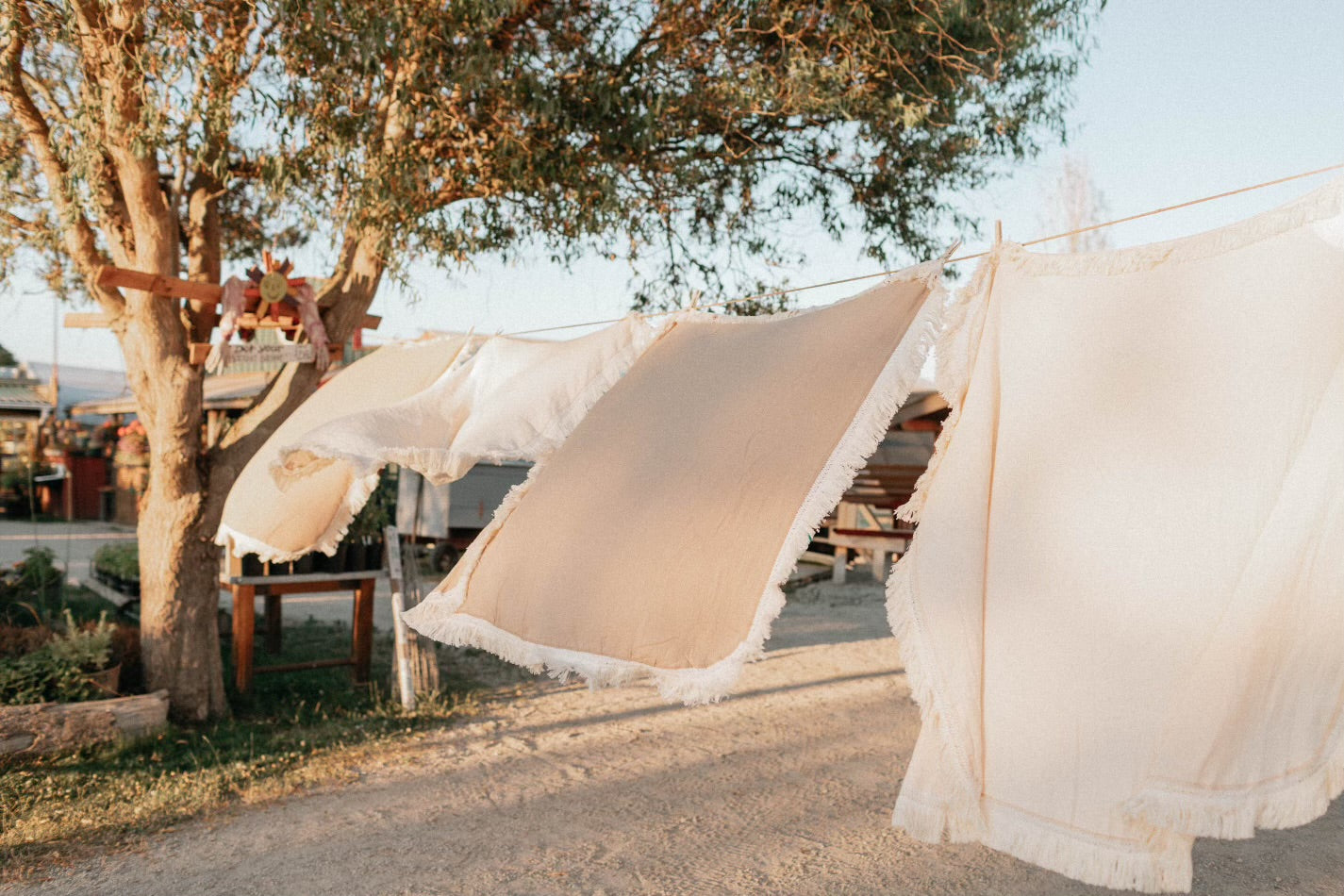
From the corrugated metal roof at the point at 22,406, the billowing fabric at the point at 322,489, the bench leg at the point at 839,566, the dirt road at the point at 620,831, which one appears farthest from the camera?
the bench leg at the point at 839,566

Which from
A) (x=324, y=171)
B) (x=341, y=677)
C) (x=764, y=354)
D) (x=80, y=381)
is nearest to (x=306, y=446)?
(x=764, y=354)

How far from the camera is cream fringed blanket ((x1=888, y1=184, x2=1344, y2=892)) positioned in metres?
1.99

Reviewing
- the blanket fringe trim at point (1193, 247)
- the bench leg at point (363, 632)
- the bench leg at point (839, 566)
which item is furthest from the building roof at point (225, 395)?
the blanket fringe trim at point (1193, 247)

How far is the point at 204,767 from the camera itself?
508cm

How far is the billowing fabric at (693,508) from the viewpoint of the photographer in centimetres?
265

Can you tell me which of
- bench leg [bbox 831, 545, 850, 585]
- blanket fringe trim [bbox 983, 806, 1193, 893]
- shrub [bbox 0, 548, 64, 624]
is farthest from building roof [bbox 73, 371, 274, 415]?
blanket fringe trim [bbox 983, 806, 1193, 893]

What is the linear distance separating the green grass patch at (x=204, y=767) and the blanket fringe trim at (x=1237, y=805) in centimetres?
390

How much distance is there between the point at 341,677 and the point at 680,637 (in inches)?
209

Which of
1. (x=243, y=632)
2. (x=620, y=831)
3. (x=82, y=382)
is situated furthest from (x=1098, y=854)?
(x=82, y=382)

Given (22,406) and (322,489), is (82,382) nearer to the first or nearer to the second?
(22,406)

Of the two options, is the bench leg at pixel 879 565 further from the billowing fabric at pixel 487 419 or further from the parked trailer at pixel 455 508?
the billowing fabric at pixel 487 419

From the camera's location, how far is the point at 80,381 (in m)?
26.9

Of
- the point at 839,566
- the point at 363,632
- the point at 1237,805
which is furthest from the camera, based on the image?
the point at 839,566

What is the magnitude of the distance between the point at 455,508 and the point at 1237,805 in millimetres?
11892
